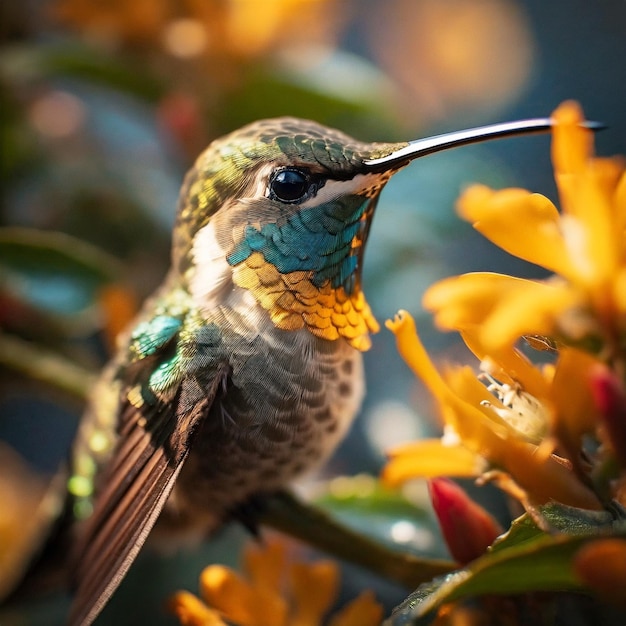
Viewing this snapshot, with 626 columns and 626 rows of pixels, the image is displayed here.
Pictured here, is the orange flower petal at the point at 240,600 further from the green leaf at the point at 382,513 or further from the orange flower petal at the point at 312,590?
the green leaf at the point at 382,513

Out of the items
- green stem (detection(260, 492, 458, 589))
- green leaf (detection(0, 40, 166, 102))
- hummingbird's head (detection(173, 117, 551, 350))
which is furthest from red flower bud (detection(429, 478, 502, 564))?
green leaf (detection(0, 40, 166, 102))

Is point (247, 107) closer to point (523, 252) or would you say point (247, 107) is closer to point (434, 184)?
point (434, 184)

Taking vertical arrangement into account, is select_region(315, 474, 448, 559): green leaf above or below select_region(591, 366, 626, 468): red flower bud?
below

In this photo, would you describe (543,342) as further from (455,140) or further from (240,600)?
(240,600)

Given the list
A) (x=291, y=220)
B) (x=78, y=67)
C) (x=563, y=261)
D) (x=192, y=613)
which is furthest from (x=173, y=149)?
(x=563, y=261)

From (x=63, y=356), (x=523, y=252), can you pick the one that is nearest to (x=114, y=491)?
(x=523, y=252)

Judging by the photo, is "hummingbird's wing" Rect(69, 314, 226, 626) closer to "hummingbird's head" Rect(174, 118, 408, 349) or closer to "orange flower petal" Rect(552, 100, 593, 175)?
"hummingbird's head" Rect(174, 118, 408, 349)
